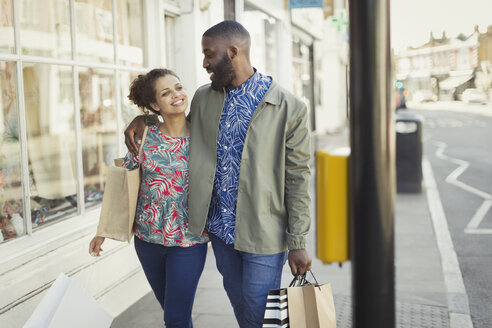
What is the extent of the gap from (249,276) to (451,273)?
11.1ft

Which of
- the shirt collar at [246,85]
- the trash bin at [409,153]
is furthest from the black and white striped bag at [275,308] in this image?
the trash bin at [409,153]

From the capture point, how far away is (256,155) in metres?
2.69

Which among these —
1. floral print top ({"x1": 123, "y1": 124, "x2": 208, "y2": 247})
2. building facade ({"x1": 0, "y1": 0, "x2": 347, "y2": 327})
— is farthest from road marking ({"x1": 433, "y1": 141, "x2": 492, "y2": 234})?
floral print top ({"x1": 123, "y1": 124, "x2": 208, "y2": 247})

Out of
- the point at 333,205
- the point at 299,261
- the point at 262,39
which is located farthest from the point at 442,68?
the point at 333,205

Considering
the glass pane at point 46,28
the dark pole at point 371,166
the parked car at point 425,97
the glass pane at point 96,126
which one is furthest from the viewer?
the parked car at point 425,97

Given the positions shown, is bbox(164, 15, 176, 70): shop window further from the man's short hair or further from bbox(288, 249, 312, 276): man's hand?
bbox(288, 249, 312, 276): man's hand

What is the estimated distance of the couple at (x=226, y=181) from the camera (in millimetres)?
2711

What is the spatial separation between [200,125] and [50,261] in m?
1.56

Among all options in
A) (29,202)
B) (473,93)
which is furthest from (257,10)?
(473,93)

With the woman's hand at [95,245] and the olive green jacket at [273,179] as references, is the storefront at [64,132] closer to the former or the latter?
the woman's hand at [95,245]

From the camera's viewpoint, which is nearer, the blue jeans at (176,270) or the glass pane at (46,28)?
the blue jeans at (176,270)

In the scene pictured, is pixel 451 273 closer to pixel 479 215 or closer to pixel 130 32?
pixel 479 215

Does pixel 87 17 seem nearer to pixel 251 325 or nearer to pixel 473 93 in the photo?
pixel 251 325

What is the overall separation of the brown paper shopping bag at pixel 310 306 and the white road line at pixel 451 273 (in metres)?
2.07
